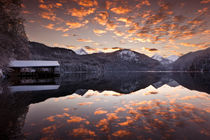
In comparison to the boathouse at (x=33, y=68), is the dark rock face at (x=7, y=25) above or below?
above

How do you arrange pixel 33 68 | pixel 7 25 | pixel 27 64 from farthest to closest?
1. pixel 33 68
2. pixel 27 64
3. pixel 7 25

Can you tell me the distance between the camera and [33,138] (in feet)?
14.0

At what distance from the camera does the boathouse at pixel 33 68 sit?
50997mm

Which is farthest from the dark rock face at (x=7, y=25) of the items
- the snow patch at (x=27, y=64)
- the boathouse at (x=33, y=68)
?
the boathouse at (x=33, y=68)

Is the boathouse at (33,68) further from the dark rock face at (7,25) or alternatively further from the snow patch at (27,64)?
the dark rock face at (7,25)

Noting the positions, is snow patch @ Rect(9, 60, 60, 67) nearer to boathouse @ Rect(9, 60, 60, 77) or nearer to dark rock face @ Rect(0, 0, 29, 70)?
boathouse @ Rect(9, 60, 60, 77)

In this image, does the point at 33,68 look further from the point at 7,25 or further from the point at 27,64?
the point at 7,25

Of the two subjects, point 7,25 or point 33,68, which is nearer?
point 7,25

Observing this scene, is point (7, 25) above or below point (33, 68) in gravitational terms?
above

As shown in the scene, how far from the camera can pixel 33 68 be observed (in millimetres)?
54031

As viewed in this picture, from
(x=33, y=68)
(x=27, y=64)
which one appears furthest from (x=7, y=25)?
(x=33, y=68)

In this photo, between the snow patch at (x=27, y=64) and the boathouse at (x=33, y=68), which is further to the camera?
the boathouse at (x=33, y=68)

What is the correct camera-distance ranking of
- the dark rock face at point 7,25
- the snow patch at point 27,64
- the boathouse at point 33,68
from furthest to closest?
the boathouse at point 33,68 < the snow patch at point 27,64 < the dark rock face at point 7,25

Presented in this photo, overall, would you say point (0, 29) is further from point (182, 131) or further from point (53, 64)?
point (53, 64)
